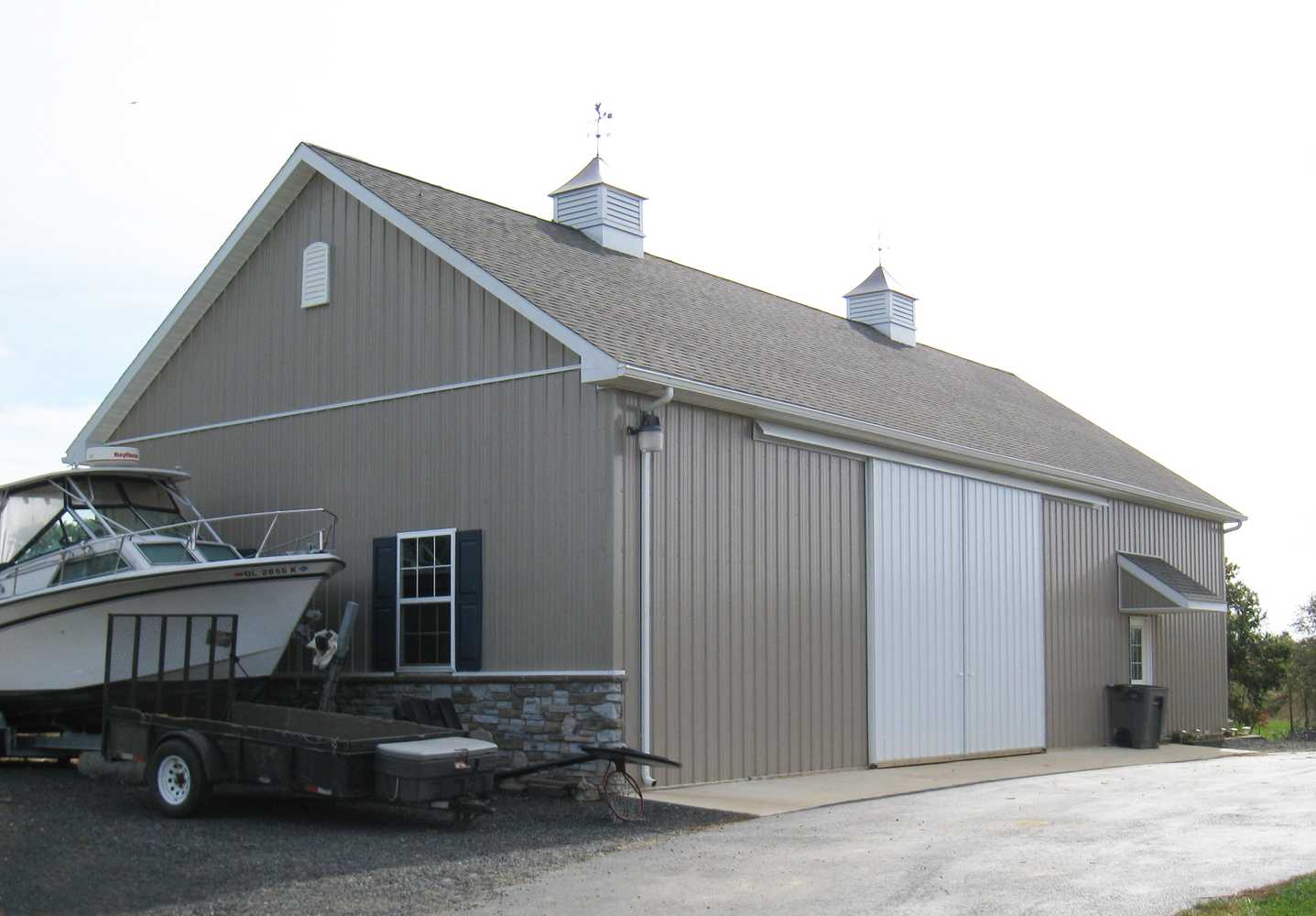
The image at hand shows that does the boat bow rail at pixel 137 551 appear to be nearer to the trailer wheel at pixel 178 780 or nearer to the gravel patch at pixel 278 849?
the gravel patch at pixel 278 849

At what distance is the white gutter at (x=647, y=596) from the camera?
13.5m

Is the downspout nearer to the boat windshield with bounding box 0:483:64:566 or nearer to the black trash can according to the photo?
the boat windshield with bounding box 0:483:64:566

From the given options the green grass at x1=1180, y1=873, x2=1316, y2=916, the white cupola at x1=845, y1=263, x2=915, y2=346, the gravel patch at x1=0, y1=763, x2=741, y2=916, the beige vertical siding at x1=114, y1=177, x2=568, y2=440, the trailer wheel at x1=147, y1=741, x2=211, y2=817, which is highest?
the white cupola at x1=845, y1=263, x2=915, y2=346

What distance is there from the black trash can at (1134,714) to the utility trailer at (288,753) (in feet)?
41.7

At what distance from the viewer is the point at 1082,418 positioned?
90.3ft

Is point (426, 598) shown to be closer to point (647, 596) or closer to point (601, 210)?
point (647, 596)

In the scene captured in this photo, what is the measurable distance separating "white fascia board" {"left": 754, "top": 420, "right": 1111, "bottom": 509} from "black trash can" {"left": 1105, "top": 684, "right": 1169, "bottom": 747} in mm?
2809

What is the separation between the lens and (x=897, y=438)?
16.9 meters

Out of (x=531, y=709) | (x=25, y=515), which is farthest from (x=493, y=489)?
(x=25, y=515)

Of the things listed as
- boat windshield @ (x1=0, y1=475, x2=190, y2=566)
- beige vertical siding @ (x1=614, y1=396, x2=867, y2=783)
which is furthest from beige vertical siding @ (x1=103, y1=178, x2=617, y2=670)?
boat windshield @ (x1=0, y1=475, x2=190, y2=566)

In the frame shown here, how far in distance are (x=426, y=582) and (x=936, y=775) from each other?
19.3 ft

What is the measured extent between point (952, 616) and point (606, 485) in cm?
641

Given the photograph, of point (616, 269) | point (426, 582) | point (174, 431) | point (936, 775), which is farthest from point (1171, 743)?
point (174, 431)

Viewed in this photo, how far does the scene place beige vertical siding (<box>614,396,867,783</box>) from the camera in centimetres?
1388
